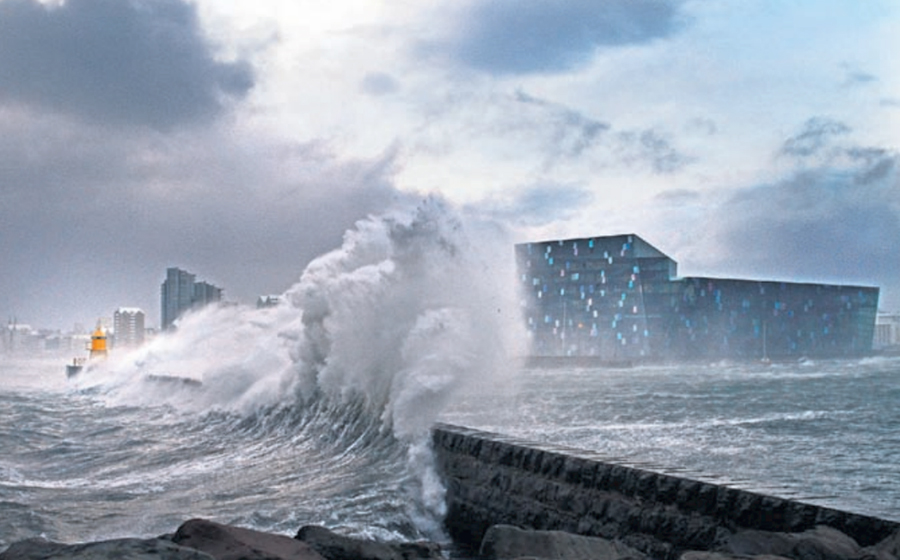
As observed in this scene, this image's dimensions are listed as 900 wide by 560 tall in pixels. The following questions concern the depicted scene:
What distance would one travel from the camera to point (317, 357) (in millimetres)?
17031

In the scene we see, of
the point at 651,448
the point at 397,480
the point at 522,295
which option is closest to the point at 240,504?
the point at 397,480

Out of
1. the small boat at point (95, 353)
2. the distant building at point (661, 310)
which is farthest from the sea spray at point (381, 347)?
the distant building at point (661, 310)

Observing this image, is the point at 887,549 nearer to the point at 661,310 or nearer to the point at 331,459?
the point at 331,459

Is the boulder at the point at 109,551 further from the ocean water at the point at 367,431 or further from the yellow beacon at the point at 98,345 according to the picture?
the yellow beacon at the point at 98,345

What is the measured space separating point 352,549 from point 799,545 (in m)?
2.55

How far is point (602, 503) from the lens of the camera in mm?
6805

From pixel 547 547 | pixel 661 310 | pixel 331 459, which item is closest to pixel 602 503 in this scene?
pixel 547 547

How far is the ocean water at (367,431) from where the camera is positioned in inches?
341

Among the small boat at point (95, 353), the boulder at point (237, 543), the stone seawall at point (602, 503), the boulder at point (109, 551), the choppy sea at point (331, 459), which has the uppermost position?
the boulder at point (109, 551)

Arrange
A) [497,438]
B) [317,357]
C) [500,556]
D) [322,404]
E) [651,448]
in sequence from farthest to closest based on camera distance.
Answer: [317,357] → [322,404] → [651,448] → [497,438] → [500,556]

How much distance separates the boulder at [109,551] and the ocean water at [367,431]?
3611mm

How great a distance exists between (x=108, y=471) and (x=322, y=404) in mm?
4285

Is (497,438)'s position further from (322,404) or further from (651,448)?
(322,404)

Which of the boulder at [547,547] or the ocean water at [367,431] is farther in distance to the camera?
the ocean water at [367,431]
